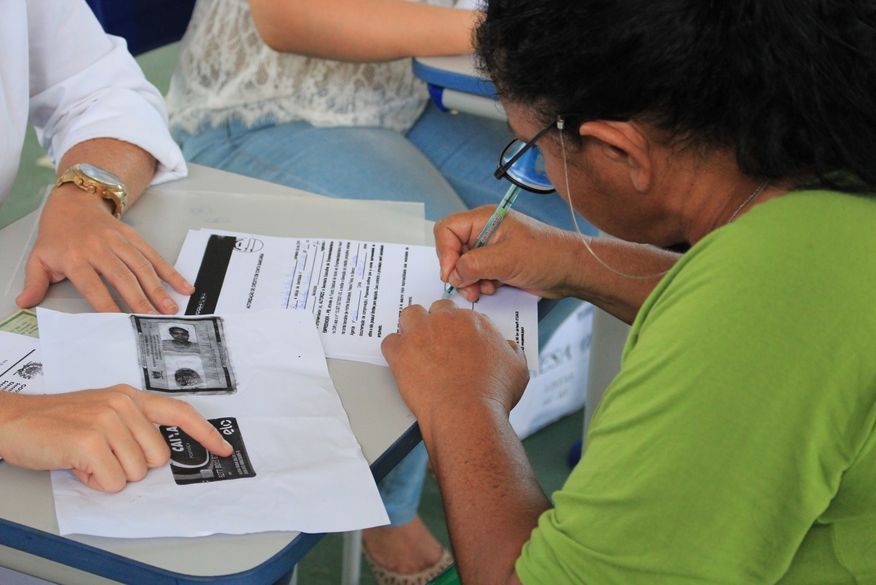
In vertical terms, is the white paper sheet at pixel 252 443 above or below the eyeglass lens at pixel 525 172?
below

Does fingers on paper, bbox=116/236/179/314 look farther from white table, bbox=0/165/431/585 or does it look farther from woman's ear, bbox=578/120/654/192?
woman's ear, bbox=578/120/654/192

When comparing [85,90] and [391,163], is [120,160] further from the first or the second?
[391,163]

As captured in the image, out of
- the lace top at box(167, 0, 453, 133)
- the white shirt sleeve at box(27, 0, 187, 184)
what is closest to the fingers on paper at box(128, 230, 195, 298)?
the white shirt sleeve at box(27, 0, 187, 184)

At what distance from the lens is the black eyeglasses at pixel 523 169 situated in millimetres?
1030

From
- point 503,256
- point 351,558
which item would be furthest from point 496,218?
point 351,558

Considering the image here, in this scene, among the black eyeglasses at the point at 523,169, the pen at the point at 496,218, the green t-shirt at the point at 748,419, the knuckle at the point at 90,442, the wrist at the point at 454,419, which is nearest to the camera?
the green t-shirt at the point at 748,419

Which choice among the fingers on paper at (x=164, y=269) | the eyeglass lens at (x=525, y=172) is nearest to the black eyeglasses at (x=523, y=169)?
the eyeglass lens at (x=525, y=172)

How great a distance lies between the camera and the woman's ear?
83 centimetres

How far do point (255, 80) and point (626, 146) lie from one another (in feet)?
3.42

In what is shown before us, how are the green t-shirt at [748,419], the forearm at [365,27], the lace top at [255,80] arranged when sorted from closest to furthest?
the green t-shirt at [748,419], the forearm at [365,27], the lace top at [255,80]

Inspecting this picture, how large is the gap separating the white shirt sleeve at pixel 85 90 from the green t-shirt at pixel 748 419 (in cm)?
79

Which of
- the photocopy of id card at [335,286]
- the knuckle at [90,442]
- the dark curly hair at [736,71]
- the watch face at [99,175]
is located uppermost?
the dark curly hair at [736,71]

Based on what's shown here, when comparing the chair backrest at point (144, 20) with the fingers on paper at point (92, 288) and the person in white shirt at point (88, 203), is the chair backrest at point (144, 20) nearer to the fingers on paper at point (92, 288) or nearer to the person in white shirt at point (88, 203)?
the person in white shirt at point (88, 203)

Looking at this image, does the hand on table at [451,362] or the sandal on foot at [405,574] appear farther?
the sandal on foot at [405,574]
